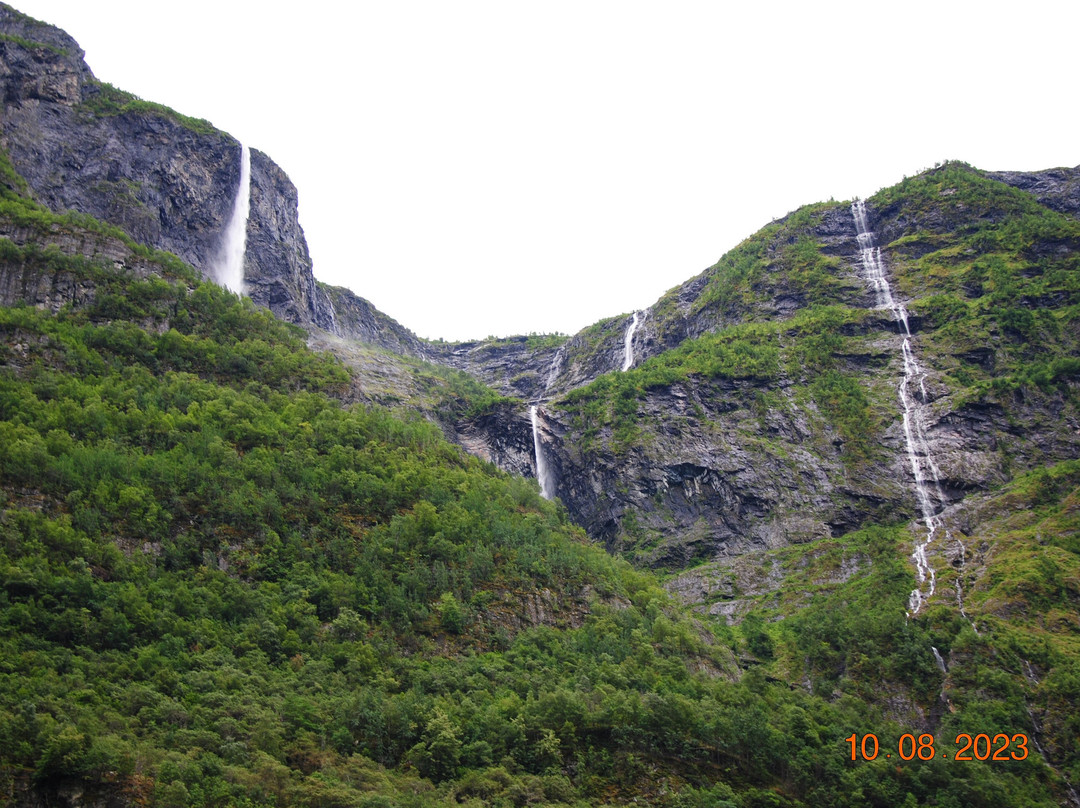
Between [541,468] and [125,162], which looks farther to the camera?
[541,468]

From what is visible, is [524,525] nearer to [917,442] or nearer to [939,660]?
[939,660]

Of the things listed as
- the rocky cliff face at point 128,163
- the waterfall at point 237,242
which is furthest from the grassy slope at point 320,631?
the waterfall at point 237,242

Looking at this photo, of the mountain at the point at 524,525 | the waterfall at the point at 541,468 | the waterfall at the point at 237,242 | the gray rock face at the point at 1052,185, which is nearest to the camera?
the mountain at the point at 524,525

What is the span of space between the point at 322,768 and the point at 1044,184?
119210 millimetres

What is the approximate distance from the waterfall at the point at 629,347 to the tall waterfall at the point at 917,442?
113 ft

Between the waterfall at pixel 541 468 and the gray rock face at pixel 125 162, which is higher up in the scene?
the gray rock face at pixel 125 162

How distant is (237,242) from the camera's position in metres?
99.9

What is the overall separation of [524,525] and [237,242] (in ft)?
221

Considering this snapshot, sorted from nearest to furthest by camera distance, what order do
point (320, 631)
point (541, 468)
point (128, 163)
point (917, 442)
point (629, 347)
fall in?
point (320, 631)
point (917, 442)
point (128, 163)
point (541, 468)
point (629, 347)

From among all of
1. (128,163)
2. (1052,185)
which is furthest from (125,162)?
(1052,185)

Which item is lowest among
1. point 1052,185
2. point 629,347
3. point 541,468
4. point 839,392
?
point 541,468

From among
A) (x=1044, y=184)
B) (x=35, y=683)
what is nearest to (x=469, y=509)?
(x=35, y=683)

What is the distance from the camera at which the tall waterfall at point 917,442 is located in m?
56.8

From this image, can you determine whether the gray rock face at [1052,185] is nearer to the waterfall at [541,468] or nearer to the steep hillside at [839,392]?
the steep hillside at [839,392]
